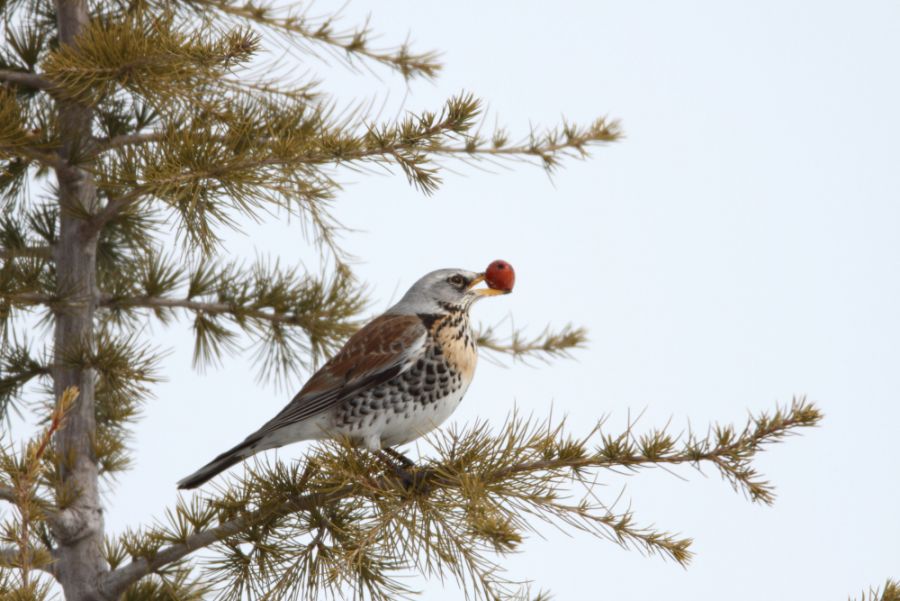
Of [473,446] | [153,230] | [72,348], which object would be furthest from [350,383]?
[153,230]

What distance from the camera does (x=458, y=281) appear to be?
3139 millimetres

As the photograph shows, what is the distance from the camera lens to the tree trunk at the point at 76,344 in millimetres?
3051

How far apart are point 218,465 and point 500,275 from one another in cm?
91

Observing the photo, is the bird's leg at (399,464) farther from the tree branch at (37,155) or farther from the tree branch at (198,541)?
the tree branch at (37,155)

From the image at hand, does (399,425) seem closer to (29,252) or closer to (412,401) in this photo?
(412,401)

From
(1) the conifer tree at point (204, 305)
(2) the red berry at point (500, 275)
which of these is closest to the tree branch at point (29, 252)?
(1) the conifer tree at point (204, 305)

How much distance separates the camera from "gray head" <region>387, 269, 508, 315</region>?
122 inches

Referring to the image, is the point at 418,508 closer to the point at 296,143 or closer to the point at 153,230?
the point at 296,143

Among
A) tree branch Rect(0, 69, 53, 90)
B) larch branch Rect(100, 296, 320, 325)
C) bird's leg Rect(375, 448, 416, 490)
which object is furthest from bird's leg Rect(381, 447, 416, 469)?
tree branch Rect(0, 69, 53, 90)

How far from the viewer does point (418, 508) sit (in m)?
2.46

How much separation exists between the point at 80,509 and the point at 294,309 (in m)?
0.95

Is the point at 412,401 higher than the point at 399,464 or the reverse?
higher

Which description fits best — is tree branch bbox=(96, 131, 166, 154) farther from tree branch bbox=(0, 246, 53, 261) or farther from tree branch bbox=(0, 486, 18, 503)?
tree branch bbox=(0, 486, 18, 503)

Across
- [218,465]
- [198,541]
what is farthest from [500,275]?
[198,541]
